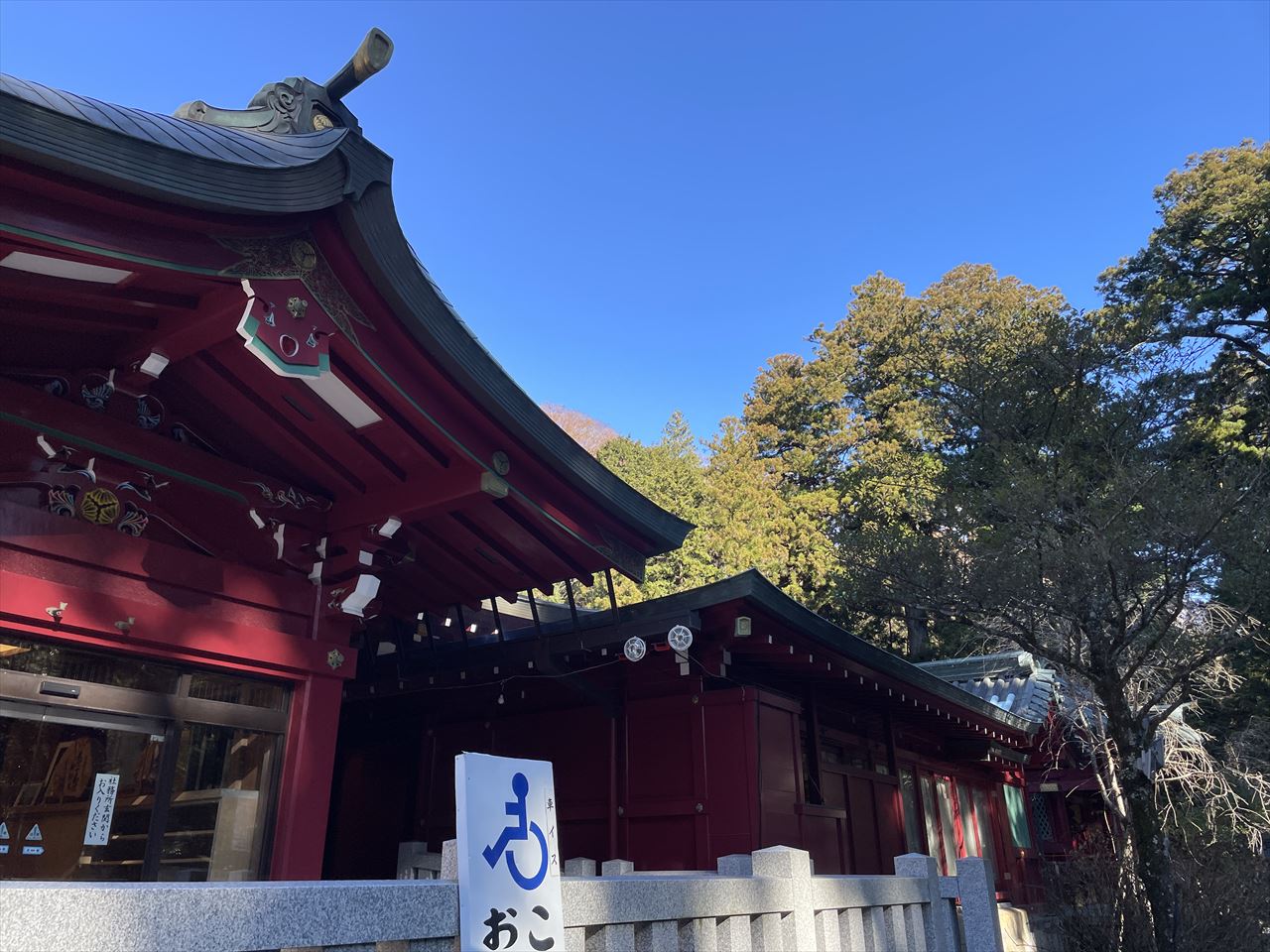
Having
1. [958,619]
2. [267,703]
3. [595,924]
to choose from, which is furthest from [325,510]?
[958,619]

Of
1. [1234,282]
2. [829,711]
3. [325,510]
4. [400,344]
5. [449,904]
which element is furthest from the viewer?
[1234,282]

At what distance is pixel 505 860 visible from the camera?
111 inches

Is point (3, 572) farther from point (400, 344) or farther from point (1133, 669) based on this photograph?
point (1133, 669)

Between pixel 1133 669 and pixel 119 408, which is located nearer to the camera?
pixel 119 408

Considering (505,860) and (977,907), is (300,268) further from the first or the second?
(977,907)

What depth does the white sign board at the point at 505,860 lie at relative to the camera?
271cm

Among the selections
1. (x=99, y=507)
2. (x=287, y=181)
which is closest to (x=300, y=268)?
(x=287, y=181)

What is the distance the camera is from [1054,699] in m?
14.8

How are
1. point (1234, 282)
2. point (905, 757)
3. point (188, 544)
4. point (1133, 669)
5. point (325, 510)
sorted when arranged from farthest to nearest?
1. point (1234, 282)
2. point (905, 757)
3. point (1133, 669)
4. point (325, 510)
5. point (188, 544)

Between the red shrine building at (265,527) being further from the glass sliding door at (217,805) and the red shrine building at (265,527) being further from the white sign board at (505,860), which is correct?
the white sign board at (505,860)

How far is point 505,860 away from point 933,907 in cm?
397

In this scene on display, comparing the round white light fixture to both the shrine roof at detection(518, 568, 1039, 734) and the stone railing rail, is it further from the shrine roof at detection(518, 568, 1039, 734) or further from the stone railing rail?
the stone railing rail

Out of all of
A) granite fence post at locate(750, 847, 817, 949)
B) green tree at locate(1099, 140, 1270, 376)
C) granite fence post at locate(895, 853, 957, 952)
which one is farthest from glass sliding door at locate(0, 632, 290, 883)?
green tree at locate(1099, 140, 1270, 376)

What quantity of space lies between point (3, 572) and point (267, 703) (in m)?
2.02
